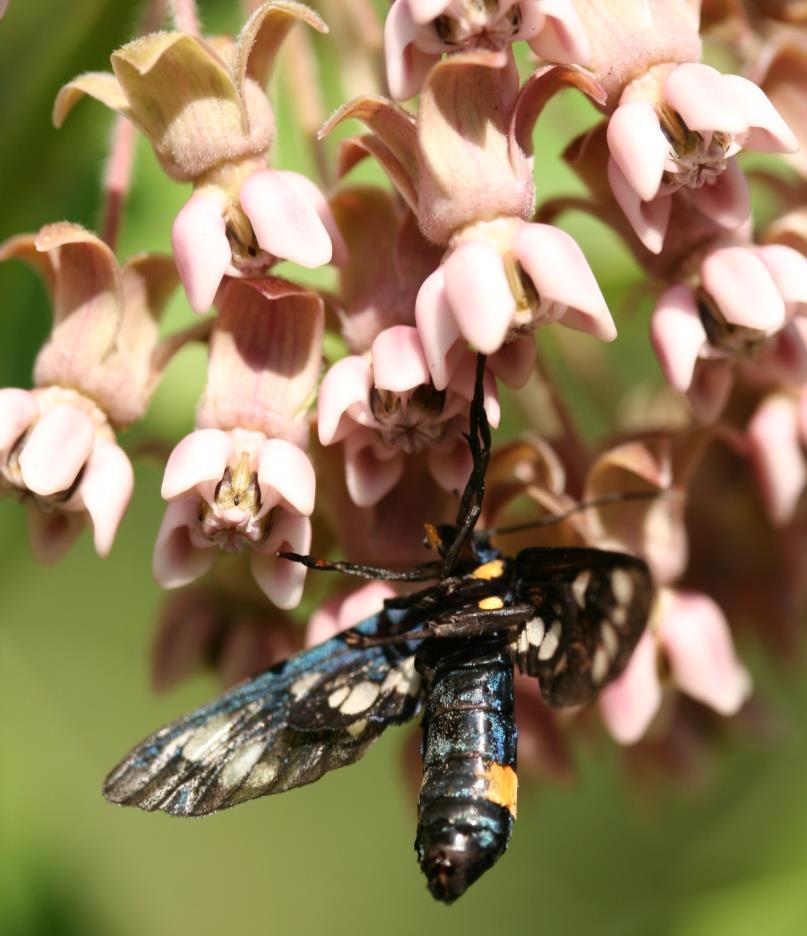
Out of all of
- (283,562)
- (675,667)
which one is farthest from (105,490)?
(675,667)

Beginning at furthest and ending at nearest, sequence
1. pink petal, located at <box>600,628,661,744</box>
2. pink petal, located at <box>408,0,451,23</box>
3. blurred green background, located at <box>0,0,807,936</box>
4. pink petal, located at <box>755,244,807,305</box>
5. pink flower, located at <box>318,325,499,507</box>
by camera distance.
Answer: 1. blurred green background, located at <box>0,0,807,936</box>
2. pink petal, located at <box>600,628,661,744</box>
3. pink petal, located at <box>755,244,807,305</box>
4. pink flower, located at <box>318,325,499,507</box>
5. pink petal, located at <box>408,0,451,23</box>

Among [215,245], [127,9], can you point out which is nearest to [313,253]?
[215,245]

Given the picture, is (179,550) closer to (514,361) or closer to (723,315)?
(514,361)

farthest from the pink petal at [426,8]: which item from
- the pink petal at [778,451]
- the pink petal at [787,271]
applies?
the pink petal at [778,451]

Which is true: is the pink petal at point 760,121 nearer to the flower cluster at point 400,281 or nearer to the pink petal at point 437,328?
the flower cluster at point 400,281

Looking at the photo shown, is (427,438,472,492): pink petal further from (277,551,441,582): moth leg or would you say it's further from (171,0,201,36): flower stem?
(171,0,201,36): flower stem

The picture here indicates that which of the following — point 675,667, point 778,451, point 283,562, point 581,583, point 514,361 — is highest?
point 514,361

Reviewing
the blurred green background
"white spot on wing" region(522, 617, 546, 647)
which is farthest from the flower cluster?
the blurred green background
